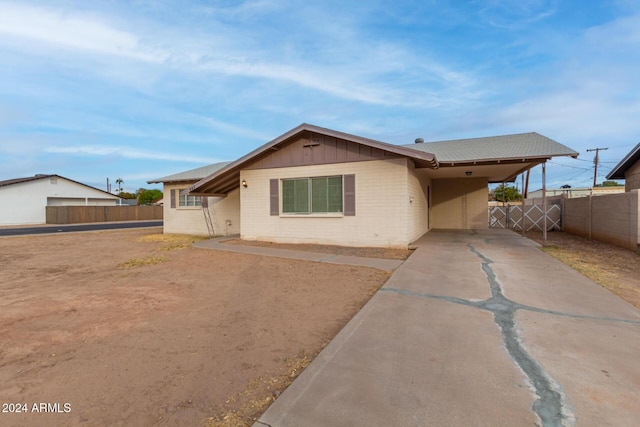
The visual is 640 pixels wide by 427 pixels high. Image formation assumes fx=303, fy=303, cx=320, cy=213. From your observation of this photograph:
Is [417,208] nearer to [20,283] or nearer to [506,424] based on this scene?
[506,424]

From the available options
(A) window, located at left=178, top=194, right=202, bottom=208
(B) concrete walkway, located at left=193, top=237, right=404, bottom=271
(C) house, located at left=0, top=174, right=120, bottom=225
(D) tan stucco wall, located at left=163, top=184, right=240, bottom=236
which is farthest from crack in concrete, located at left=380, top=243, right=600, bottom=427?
(C) house, located at left=0, top=174, right=120, bottom=225

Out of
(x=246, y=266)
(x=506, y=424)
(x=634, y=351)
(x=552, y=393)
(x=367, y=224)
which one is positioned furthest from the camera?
(x=367, y=224)

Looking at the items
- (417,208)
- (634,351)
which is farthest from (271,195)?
(634,351)

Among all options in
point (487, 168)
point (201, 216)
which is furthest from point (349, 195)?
point (201, 216)

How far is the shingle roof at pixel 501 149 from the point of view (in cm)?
A: 910

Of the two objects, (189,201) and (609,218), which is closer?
(609,218)

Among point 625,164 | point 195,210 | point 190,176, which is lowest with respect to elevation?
point 195,210

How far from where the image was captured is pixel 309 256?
28.9ft

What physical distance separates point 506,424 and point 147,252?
37.4 feet

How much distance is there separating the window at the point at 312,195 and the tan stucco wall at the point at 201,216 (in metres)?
4.70

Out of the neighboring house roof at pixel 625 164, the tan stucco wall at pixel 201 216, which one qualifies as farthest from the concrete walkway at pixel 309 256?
the neighboring house roof at pixel 625 164

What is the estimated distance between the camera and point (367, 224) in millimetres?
10180

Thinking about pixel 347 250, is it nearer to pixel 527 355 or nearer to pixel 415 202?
pixel 415 202

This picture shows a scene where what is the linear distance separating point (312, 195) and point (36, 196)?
34706 mm
